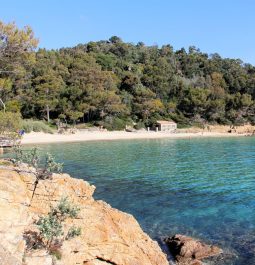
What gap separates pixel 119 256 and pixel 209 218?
679 centimetres

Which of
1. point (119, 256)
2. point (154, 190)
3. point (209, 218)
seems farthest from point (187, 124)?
point (119, 256)

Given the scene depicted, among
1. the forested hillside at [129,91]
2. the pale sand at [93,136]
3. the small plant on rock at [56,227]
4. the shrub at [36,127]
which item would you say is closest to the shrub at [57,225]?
the small plant on rock at [56,227]

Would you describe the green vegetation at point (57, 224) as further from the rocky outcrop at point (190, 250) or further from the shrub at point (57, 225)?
the rocky outcrop at point (190, 250)

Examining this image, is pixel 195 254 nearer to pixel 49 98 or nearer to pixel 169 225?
pixel 169 225

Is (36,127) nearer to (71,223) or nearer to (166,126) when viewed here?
(166,126)

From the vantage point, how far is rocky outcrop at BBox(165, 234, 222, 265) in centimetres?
1129

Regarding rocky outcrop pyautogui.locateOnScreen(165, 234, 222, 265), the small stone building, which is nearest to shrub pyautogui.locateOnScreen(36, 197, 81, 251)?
rocky outcrop pyautogui.locateOnScreen(165, 234, 222, 265)

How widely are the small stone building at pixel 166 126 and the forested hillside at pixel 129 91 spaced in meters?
2.46

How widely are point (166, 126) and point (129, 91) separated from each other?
45.0 ft

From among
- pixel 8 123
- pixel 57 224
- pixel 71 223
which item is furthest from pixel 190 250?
pixel 8 123

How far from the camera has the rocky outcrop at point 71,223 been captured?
26.0 feet

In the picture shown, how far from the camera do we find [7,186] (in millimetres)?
8906

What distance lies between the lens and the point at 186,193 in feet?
64.6

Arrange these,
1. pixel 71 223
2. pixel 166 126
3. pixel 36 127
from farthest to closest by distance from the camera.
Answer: pixel 166 126
pixel 36 127
pixel 71 223
